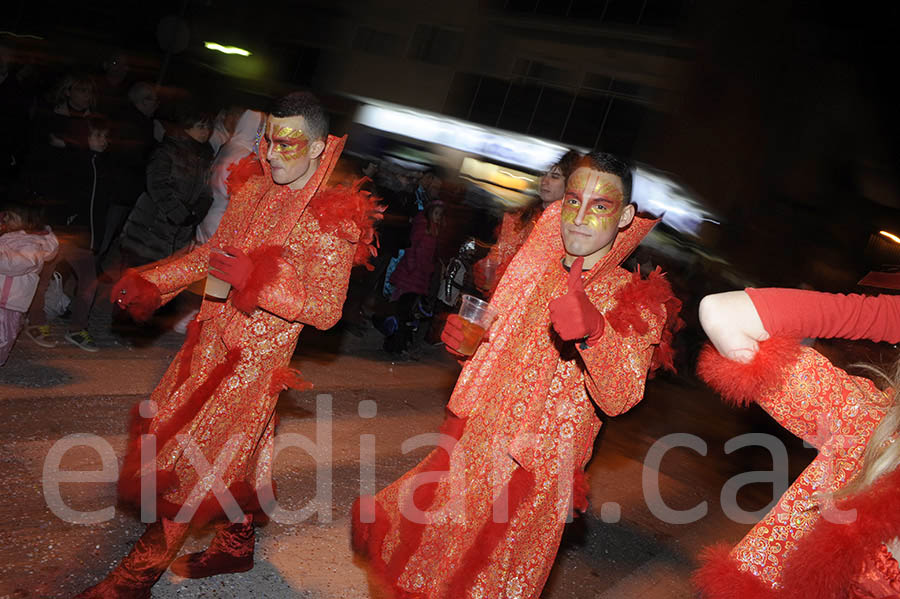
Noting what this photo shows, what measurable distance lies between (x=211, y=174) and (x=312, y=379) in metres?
2.17

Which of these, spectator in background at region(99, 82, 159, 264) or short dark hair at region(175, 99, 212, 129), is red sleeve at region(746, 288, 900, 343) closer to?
short dark hair at region(175, 99, 212, 129)

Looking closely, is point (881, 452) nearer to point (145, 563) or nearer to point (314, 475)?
point (145, 563)

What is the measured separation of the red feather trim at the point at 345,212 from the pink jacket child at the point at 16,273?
280 cm

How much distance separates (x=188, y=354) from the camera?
10.4 ft

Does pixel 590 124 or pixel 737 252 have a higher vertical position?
pixel 590 124

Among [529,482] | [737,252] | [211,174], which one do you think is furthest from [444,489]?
[737,252]

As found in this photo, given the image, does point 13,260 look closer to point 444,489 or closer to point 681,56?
point 444,489

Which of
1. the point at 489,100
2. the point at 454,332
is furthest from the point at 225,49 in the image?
the point at 454,332

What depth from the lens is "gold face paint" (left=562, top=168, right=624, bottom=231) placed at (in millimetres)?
2943

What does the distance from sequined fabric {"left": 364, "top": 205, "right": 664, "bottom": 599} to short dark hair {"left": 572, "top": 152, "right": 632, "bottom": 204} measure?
17 cm

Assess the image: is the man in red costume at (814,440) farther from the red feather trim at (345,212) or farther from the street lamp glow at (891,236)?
the street lamp glow at (891,236)

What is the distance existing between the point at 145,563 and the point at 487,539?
1.42 meters

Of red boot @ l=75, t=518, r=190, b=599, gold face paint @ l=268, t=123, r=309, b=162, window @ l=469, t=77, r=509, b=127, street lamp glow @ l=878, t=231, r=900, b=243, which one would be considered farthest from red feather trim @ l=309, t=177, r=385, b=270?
window @ l=469, t=77, r=509, b=127

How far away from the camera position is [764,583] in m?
2.05
